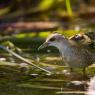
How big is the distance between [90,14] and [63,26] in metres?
1.07

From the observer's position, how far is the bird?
4.64 meters

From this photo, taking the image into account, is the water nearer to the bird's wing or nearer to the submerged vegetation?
the submerged vegetation

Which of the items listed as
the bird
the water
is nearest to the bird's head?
the bird

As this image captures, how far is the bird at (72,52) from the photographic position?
464 cm

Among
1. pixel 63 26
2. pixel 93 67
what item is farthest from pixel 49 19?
pixel 93 67

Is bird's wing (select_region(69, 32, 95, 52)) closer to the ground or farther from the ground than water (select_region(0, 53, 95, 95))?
farther from the ground

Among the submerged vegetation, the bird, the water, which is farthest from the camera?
the bird

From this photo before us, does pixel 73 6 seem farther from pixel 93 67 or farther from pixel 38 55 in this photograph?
pixel 93 67

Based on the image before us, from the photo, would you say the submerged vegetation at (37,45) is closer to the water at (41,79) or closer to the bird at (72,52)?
the water at (41,79)

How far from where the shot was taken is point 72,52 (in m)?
4.65

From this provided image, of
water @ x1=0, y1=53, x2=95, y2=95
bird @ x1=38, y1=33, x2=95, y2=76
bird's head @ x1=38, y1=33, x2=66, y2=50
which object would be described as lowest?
water @ x1=0, y1=53, x2=95, y2=95

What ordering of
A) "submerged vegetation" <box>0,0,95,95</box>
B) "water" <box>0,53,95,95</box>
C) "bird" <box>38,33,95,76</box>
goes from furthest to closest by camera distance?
"bird" <box>38,33,95,76</box>
"submerged vegetation" <box>0,0,95,95</box>
"water" <box>0,53,95,95</box>

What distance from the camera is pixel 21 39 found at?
268 inches

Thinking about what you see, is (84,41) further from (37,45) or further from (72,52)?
(37,45)
